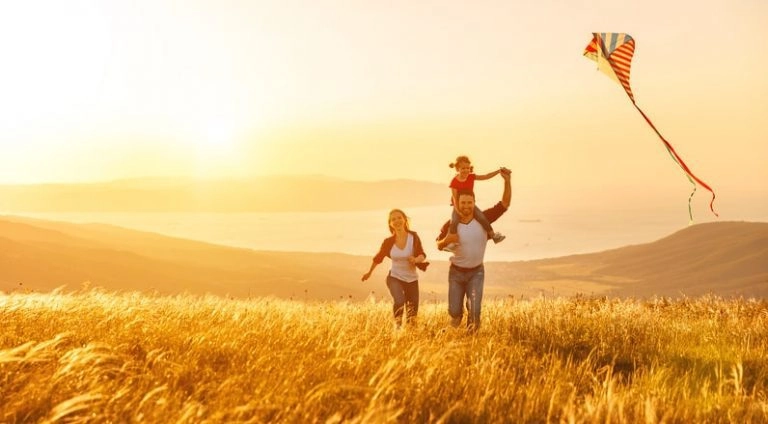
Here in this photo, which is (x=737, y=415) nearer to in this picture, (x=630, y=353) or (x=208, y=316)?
(x=630, y=353)

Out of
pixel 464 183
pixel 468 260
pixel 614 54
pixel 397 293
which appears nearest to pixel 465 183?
pixel 464 183

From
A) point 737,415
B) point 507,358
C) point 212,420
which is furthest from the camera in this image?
point 507,358

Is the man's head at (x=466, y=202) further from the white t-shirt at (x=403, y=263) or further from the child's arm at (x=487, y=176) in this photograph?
the white t-shirt at (x=403, y=263)

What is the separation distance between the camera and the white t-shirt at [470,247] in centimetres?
786

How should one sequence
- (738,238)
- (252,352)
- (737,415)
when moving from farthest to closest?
(738,238) → (252,352) → (737,415)

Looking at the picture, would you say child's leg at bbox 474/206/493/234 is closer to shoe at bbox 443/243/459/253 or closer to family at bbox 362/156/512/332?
family at bbox 362/156/512/332

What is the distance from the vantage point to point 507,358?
5836mm

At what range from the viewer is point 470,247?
785 cm

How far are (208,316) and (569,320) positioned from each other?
4823 mm

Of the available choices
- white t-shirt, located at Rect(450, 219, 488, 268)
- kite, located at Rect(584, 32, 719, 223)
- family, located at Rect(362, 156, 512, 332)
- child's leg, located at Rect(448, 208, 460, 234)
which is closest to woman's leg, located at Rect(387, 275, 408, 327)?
family, located at Rect(362, 156, 512, 332)

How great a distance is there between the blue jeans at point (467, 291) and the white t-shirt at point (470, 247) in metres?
0.12

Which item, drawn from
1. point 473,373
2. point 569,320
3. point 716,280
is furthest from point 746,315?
point 716,280

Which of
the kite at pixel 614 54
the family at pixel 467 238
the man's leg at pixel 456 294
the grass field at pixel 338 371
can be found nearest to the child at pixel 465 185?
the family at pixel 467 238

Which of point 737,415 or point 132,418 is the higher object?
point 132,418
